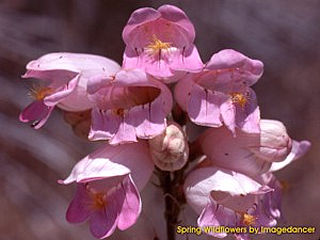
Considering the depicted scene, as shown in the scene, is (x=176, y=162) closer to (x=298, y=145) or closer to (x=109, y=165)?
(x=109, y=165)

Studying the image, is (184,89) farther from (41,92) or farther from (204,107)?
(41,92)

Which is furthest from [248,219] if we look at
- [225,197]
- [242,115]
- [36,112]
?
[36,112]

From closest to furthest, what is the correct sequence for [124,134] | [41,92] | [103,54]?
[124,134]
[41,92]
[103,54]

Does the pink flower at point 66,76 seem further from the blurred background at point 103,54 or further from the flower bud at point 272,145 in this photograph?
the blurred background at point 103,54

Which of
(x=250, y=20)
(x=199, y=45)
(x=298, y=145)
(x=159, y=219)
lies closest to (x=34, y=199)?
(x=159, y=219)

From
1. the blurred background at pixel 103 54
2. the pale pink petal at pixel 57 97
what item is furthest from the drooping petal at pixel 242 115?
the blurred background at pixel 103 54

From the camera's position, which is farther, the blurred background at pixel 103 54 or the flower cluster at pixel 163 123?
the blurred background at pixel 103 54

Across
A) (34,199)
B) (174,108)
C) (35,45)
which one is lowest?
(34,199)
